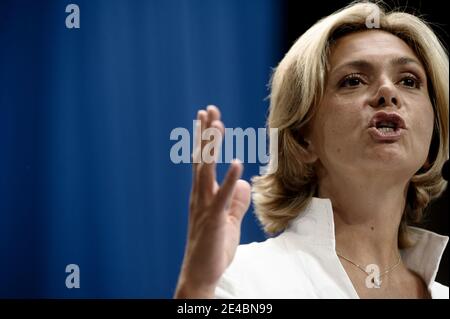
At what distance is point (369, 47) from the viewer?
140cm

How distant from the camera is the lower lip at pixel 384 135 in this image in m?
1.31

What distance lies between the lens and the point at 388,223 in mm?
1444

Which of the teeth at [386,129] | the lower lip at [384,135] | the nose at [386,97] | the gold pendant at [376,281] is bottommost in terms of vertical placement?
the gold pendant at [376,281]

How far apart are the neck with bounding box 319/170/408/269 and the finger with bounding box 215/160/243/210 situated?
17.6 inches

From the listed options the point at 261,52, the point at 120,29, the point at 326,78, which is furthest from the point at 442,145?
the point at 120,29

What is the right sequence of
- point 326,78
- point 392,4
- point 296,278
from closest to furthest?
1. point 296,278
2. point 326,78
3. point 392,4

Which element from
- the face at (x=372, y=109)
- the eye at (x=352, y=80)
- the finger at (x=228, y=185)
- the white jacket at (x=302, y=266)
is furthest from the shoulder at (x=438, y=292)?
the finger at (x=228, y=185)

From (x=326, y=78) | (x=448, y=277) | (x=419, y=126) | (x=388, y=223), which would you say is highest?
(x=326, y=78)

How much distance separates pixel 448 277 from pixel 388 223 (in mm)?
304

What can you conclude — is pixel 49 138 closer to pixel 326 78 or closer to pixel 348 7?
pixel 326 78

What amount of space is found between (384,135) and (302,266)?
0.32 metres

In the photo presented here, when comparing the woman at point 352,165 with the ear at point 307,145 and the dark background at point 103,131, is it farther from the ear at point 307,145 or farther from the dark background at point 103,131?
the dark background at point 103,131

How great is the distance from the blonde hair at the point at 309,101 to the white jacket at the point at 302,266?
0.06 meters

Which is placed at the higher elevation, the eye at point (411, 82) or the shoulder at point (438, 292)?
the eye at point (411, 82)
